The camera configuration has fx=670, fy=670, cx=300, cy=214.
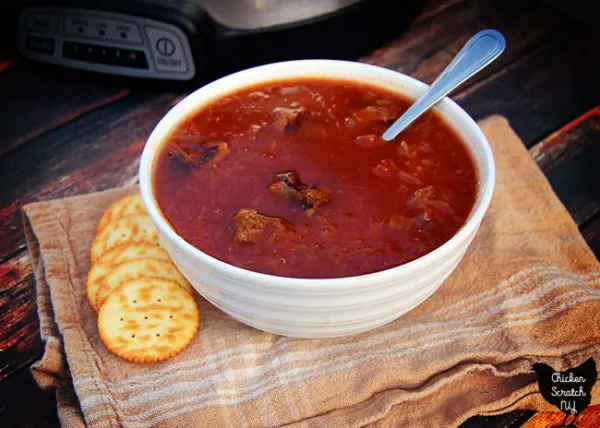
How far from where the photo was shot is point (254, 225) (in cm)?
151

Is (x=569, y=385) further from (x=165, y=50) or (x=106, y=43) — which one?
(x=106, y=43)

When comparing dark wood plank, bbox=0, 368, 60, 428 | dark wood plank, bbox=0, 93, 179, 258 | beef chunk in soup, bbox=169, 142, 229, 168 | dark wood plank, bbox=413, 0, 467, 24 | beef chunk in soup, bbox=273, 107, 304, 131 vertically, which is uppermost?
beef chunk in soup, bbox=273, 107, 304, 131

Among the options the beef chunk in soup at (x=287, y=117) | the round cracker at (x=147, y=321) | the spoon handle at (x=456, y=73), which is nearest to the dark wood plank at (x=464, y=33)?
the spoon handle at (x=456, y=73)

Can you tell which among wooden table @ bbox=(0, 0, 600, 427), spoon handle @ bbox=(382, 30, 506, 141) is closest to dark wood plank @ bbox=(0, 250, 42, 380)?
wooden table @ bbox=(0, 0, 600, 427)

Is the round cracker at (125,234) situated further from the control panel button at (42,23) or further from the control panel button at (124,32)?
the control panel button at (42,23)

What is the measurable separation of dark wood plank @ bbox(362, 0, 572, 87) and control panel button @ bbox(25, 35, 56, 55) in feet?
4.13

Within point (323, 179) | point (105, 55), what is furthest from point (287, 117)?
point (105, 55)

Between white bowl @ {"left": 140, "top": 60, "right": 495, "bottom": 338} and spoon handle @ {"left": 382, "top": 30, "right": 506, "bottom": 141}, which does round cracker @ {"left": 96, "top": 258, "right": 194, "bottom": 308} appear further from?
spoon handle @ {"left": 382, "top": 30, "right": 506, "bottom": 141}

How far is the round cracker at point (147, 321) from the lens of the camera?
1.65 metres

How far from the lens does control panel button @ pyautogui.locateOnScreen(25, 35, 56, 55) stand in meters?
2.56

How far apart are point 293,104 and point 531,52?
142 cm

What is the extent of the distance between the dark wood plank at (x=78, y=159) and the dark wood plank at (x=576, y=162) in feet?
4.71

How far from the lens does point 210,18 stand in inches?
89.7

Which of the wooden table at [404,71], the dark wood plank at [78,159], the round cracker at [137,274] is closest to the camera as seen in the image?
the round cracker at [137,274]
